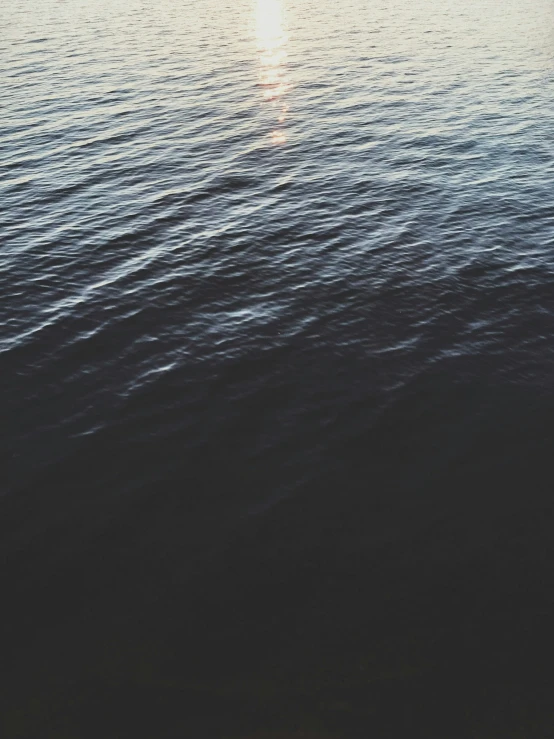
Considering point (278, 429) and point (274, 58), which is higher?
point (274, 58)

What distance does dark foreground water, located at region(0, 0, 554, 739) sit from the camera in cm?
1898

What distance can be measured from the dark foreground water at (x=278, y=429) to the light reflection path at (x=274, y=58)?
21.0 ft

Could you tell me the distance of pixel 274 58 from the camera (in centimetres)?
9844

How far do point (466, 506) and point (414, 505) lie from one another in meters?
1.88

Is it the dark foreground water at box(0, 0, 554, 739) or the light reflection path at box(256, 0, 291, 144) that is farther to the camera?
the light reflection path at box(256, 0, 291, 144)

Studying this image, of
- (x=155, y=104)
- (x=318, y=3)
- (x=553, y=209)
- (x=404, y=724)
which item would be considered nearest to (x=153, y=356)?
(x=404, y=724)

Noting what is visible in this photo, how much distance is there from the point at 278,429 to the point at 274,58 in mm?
84383

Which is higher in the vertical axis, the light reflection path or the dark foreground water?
the light reflection path

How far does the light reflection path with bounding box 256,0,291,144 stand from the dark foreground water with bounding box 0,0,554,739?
6.40 m

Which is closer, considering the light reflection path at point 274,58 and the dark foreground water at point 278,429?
the dark foreground water at point 278,429

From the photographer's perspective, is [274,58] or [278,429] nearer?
[278,429]

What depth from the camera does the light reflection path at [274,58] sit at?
71581mm

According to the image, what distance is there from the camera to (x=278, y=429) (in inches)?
1124

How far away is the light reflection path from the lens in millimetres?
71581
